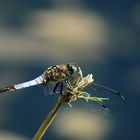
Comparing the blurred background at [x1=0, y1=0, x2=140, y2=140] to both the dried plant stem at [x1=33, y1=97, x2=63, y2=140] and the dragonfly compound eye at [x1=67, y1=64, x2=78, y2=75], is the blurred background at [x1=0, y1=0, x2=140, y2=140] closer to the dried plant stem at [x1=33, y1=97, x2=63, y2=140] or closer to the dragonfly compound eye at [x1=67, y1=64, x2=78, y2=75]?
the dragonfly compound eye at [x1=67, y1=64, x2=78, y2=75]

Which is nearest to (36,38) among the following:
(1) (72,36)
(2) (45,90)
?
(1) (72,36)

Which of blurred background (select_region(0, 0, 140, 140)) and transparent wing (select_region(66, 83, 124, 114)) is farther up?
blurred background (select_region(0, 0, 140, 140))

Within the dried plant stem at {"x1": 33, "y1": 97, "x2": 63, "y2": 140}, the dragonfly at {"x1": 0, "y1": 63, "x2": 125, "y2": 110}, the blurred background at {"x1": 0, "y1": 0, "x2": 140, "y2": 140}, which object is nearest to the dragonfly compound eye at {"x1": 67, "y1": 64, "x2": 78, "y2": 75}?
the dragonfly at {"x1": 0, "y1": 63, "x2": 125, "y2": 110}

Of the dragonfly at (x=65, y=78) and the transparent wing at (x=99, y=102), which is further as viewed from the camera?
the transparent wing at (x=99, y=102)

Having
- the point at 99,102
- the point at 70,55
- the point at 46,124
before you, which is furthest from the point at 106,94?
the point at 70,55

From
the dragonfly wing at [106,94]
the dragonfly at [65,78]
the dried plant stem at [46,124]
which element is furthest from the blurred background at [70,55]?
the dried plant stem at [46,124]

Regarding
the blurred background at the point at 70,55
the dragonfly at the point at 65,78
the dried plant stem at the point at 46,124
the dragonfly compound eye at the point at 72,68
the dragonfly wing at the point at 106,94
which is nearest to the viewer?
→ the dried plant stem at the point at 46,124

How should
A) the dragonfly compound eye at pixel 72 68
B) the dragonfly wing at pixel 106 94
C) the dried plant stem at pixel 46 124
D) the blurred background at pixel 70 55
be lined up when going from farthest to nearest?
the blurred background at pixel 70 55 → the dragonfly wing at pixel 106 94 → the dragonfly compound eye at pixel 72 68 → the dried plant stem at pixel 46 124

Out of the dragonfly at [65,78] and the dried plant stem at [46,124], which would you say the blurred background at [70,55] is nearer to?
the dragonfly at [65,78]

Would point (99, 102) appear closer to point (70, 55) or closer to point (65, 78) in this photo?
point (65, 78)
